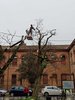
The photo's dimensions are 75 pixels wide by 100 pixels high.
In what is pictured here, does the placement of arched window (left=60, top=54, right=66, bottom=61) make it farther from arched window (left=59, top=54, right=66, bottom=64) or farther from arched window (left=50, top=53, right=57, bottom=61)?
arched window (left=50, top=53, right=57, bottom=61)

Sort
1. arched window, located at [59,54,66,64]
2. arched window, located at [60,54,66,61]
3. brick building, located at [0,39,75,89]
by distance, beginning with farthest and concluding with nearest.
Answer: arched window, located at [60,54,66,61]
arched window, located at [59,54,66,64]
brick building, located at [0,39,75,89]

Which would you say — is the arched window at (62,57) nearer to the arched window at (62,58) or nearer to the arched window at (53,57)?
the arched window at (62,58)

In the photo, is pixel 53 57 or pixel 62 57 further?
pixel 62 57

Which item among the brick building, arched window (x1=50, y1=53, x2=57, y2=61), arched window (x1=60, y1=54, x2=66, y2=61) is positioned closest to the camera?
arched window (x1=50, y1=53, x2=57, y2=61)

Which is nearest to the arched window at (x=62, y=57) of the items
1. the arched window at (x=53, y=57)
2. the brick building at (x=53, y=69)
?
the brick building at (x=53, y=69)

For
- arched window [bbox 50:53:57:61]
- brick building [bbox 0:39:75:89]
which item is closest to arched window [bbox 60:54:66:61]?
brick building [bbox 0:39:75:89]

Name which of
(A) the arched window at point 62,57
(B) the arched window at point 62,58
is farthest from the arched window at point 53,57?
(A) the arched window at point 62,57

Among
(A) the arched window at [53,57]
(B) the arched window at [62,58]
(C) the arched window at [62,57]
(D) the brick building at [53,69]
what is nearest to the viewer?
(A) the arched window at [53,57]

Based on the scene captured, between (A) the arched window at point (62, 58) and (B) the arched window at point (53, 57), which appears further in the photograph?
(A) the arched window at point (62, 58)

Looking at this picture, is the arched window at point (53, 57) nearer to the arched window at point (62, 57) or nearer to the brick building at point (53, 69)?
the brick building at point (53, 69)

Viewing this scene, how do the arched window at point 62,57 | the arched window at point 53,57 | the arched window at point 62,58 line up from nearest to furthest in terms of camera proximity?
the arched window at point 53,57 < the arched window at point 62,58 < the arched window at point 62,57

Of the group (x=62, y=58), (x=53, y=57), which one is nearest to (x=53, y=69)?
(x=62, y=58)

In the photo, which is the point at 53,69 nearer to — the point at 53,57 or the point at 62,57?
the point at 62,57

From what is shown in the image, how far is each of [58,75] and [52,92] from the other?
13.9m
